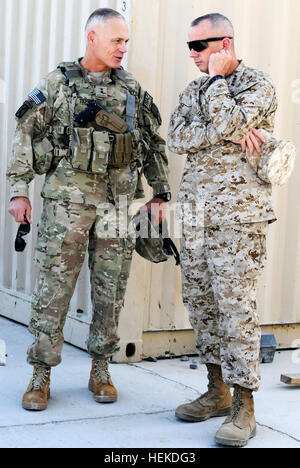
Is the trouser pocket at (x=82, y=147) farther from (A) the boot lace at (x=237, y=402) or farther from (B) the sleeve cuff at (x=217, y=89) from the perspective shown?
(A) the boot lace at (x=237, y=402)

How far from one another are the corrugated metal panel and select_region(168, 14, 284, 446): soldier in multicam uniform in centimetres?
124

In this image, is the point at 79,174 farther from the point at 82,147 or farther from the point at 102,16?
the point at 102,16

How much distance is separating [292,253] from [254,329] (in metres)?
2.13

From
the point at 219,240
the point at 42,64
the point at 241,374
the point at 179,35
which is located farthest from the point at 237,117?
the point at 42,64

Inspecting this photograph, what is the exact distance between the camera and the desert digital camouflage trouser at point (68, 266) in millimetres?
3912

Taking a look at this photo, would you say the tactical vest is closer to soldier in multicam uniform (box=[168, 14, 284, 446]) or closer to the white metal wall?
soldier in multicam uniform (box=[168, 14, 284, 446])

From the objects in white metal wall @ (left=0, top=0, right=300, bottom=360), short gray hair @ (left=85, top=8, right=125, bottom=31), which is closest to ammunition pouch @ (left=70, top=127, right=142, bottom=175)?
short gray hair @ (left=85, top=8, right=125, bottom=31)

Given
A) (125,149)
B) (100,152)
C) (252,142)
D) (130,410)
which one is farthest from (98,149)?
(130,410)

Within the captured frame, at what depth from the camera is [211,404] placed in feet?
12.5

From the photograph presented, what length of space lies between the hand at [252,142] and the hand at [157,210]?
0.79 m

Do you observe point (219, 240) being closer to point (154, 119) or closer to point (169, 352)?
point (154, 119)

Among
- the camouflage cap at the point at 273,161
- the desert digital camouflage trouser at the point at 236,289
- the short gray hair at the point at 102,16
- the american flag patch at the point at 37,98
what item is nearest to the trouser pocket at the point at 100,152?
the american flag patch at the point at 37,98

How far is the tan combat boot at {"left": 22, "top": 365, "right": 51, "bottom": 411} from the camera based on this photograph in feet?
12.6

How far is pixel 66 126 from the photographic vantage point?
12.8 ft
